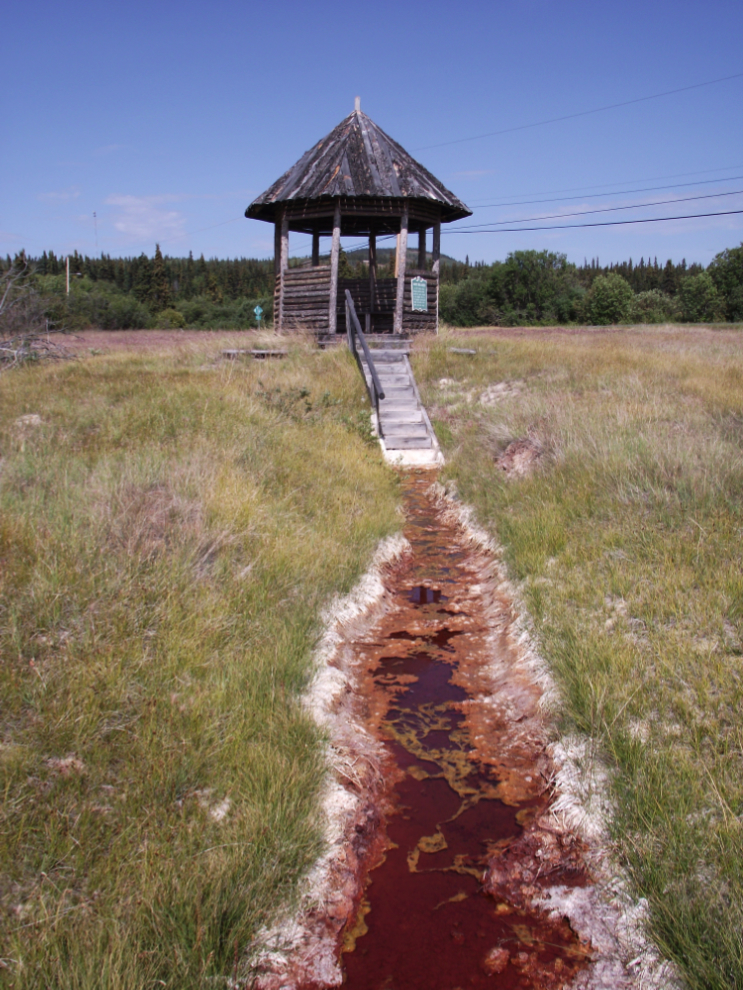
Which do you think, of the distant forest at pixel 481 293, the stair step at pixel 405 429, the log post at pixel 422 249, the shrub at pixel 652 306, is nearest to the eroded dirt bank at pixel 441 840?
the stair step at pixel 405 429

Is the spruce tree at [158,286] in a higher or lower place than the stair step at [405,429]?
higher

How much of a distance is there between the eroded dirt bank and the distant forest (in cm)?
5059

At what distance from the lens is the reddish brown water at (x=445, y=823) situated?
2598 millimetres

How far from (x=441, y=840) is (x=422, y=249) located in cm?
1823

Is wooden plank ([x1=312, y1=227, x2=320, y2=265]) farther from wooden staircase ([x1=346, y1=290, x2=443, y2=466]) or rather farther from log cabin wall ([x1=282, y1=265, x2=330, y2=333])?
wooden staircase ([x1=346, y1=290, x2=443, y2=466])

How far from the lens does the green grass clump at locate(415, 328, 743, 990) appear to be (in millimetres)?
2617

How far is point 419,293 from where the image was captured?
18.5 metres

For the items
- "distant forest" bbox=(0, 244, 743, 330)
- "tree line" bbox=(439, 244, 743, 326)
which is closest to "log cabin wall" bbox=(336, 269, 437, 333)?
"distant forest" bbox=(0, 244, 743, 330)

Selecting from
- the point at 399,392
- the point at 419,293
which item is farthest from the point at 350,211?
the point at 399,392

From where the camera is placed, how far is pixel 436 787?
3.67m

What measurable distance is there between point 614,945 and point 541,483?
525cm

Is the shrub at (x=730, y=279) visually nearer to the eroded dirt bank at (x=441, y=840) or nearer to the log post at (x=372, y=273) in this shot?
the log post at (x=372, y=273)

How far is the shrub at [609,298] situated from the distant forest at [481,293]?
0.12m

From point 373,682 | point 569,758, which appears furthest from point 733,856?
point 373,682
